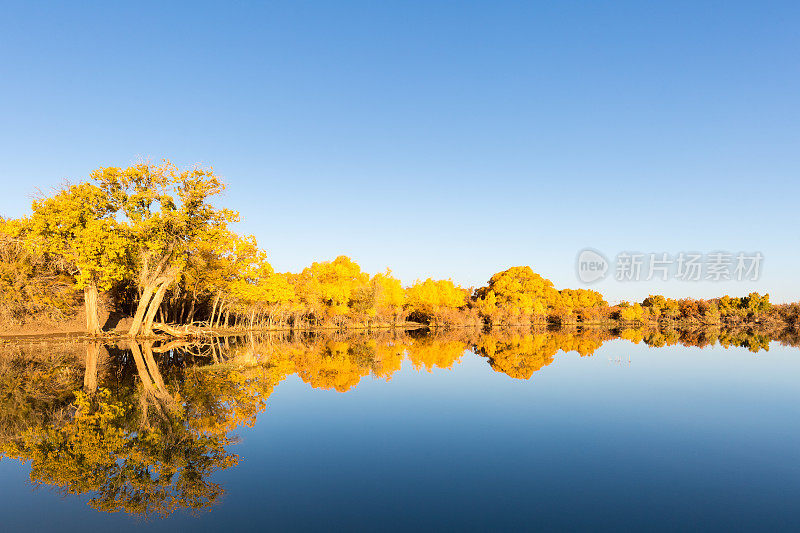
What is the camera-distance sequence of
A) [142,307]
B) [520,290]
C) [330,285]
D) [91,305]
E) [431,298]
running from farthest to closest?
[520,290] < [431,298] < [330,285] < [142,307] < [91,305]

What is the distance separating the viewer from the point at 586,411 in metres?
15.0

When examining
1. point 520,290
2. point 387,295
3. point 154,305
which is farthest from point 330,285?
point 520,290

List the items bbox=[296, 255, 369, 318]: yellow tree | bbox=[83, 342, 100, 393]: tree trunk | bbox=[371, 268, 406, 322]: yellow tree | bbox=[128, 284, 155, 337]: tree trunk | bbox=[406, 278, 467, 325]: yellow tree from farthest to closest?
bbox=[406, 278, 467, 325]: yellow tree
bbox=[371, 268, 406, 322]: yellow tree
bbox=[296, 255, 369, 318]: yellow tree
bbox=[128, 284, 155, 337]: tree trunk
bbox=[83, 342, 100, 393]: tree trunk

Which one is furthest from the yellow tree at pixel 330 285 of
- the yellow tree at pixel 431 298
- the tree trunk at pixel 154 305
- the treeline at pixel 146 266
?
the tree trunk at pixel 154 305

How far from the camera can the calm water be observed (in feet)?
23.5

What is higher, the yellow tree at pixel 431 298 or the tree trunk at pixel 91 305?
the yellow tree at pixel 431 298

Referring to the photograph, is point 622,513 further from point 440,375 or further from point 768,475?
point 440,375

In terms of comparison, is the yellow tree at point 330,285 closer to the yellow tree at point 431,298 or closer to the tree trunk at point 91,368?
the yellow tree at point 431,298

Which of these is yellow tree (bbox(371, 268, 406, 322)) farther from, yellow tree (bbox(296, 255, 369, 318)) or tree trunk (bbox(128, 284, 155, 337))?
→ tree trunk (bbox(128, 284, 155, 337))

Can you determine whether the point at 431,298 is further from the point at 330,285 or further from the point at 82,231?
the point at 82,231

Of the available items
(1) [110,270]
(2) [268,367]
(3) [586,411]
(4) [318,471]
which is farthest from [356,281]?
(4) [318,471]

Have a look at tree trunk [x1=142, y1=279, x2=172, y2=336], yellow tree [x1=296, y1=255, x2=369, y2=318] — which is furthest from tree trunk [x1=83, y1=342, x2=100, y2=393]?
yellow tree [x1=296, y1=255, x2=369, y2=318]

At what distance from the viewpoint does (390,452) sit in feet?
34.9

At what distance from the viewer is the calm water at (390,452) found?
717 centimetres
